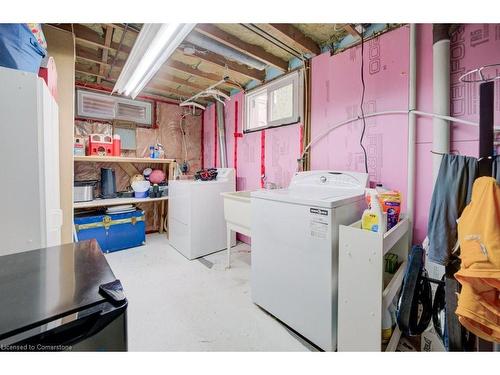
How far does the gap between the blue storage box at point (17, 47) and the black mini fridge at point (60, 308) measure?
0.99 meters

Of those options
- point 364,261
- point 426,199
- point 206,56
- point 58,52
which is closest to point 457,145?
point 426,199

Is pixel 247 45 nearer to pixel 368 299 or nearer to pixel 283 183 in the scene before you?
pixel 283 183

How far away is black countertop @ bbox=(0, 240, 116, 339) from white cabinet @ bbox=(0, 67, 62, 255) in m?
0.21

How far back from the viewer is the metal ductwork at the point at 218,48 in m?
1.92

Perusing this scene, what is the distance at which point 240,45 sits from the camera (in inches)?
82.0

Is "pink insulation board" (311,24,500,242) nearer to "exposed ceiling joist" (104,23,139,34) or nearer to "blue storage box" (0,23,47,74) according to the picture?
"exposed ceiling joist" (104,23,139,34)

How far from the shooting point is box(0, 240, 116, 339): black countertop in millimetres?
484

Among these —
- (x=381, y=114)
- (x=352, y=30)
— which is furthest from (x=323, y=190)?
(x=352, y=30)

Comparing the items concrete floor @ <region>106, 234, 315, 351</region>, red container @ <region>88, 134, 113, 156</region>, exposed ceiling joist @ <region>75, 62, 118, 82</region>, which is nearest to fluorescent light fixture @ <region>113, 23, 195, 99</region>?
exposed ceiling joist @ <region>75, 62, 118, 82</region>

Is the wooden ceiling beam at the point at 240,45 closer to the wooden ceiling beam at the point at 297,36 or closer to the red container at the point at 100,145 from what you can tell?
the wooden ceiling beam at the point at 297,36

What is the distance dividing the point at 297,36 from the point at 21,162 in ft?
6.88

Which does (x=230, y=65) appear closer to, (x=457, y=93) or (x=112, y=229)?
(x=457, y=93)

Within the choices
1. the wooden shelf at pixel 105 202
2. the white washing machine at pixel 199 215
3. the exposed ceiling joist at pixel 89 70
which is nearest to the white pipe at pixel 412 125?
the white washing machine at pixel 199 215

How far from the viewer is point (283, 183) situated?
104 inches
